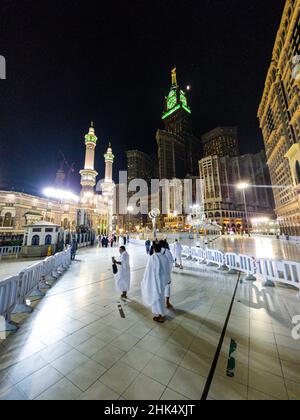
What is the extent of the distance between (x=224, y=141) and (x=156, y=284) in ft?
438

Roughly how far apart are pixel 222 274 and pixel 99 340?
19.9 feet

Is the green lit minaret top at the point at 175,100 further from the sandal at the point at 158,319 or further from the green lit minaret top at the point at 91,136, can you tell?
the sandal at the point at 158,319

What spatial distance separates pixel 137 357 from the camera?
249 centimetres

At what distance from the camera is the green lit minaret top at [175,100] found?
129500 mm

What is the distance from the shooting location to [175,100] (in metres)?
132

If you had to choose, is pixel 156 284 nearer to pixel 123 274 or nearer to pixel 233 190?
pixel 123 274

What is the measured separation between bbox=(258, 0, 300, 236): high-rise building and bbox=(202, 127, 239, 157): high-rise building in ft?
217

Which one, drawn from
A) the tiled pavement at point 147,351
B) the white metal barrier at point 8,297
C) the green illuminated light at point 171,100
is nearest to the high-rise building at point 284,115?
the tiled pavement at point 147,351

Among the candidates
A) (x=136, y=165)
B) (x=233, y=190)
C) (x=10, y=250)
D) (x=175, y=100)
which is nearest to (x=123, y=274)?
(x=10, y=250)

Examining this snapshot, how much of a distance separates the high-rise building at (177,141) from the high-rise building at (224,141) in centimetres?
1284

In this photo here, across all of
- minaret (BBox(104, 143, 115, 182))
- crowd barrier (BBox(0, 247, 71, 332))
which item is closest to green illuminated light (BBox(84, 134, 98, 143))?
minaret (BBox(104, 143, 115, 182))

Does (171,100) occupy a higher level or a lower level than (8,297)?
higher
